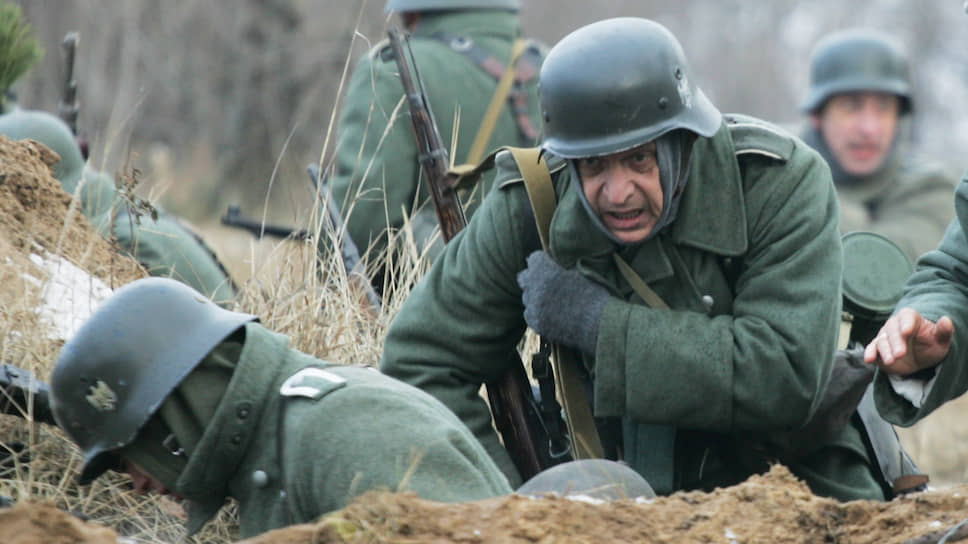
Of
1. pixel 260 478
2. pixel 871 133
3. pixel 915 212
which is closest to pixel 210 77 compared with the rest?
pixel 871 133

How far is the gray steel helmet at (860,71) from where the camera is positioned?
1006 cm

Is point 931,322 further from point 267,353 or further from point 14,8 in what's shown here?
point 14,8

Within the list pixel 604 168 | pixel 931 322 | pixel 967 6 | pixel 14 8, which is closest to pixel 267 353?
pixel 604 168

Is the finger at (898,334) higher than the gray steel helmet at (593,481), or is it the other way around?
the finger at (898,334)

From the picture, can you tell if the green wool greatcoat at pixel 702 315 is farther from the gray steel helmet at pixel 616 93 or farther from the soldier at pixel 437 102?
the soldier at pixel 437 102

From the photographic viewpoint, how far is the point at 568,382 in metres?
4.86

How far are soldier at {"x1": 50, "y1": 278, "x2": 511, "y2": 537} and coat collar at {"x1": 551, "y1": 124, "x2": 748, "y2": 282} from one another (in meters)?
1.04

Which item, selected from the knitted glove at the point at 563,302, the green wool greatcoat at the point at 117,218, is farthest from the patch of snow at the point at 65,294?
the knitted glove at the point at 563,302

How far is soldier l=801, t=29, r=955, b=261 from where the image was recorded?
991cm

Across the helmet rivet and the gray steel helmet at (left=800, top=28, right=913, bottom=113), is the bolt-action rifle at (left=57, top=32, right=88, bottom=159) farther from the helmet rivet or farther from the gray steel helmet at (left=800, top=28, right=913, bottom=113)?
the gray steel helmet at (left=800, top=28, right=913, bottom=113)

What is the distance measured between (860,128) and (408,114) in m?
4.02

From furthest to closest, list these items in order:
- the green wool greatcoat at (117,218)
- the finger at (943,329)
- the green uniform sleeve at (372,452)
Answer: the green wool greatcoat at (117,218) → the finger at (943,329) → the green uniform sleeve at (372,452)

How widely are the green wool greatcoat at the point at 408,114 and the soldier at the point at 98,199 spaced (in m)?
0.87

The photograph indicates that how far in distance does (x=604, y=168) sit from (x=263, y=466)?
146 cm
